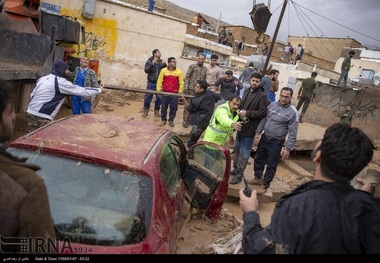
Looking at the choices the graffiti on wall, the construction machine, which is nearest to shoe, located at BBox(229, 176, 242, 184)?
the construction machine

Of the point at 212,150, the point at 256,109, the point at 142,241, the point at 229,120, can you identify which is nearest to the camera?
the point at 142,241

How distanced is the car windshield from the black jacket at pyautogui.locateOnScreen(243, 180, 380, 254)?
36.1 inches

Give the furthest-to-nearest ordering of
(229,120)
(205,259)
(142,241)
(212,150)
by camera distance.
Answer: (229,120) < (212,150) < (142,241) < (205,259)

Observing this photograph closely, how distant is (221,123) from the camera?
182 inches

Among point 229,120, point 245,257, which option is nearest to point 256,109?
point 229,120

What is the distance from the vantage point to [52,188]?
6.65 feet

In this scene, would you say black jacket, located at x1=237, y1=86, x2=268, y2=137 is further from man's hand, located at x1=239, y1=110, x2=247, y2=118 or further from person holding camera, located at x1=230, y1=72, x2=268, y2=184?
man's hand, located at x1=239, y1=110, x2=247, y2=118

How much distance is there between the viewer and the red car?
1.92 metres

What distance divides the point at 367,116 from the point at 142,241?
41.9 feet

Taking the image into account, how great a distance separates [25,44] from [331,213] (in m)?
5.92

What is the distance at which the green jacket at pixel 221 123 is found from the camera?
4.59 m

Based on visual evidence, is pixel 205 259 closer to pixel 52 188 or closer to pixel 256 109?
pixel 52 188

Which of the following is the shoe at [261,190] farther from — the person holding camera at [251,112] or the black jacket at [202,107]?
the black jacket at [202,107]

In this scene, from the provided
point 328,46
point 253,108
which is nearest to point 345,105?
point 253,108
